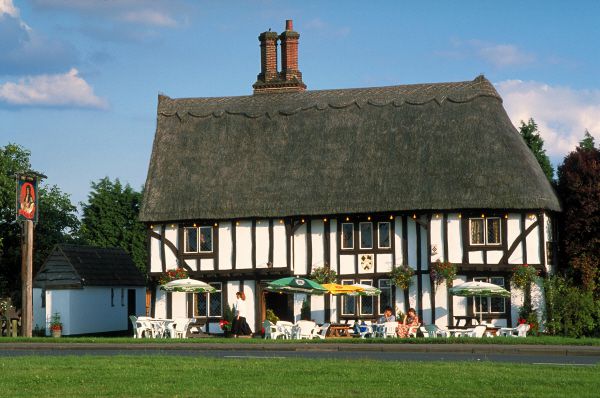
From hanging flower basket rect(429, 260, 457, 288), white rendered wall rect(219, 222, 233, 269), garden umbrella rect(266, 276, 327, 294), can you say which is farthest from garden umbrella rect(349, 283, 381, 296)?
white rendered wall rect(219, 222, 233, 269)

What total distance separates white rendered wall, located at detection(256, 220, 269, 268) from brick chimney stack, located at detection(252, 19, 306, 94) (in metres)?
8.56

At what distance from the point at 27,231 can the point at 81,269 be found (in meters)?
9.49

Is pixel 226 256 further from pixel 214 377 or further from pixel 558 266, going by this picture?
pixel 214 377

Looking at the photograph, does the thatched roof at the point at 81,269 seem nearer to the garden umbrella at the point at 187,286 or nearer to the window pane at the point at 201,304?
the window pane at the point at 201,304

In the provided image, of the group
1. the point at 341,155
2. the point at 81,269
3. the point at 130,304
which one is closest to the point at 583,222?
the point at 341,155

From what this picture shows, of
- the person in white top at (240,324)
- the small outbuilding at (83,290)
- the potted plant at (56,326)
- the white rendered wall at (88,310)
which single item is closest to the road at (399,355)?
the person in white top at (240,324)

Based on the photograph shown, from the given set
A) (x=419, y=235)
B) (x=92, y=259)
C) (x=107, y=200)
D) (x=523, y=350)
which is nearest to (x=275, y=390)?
(x=523, y=350)

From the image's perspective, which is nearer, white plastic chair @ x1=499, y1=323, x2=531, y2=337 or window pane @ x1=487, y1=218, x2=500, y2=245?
white plastic chair @ x1=499, y1=323, x2=531, y2=337

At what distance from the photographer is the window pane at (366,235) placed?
151 ft

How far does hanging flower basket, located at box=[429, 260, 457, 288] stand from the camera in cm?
4347

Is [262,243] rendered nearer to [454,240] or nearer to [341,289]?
[341,289]

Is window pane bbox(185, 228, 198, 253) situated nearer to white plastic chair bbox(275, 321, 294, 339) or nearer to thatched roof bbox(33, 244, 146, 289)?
thatched roof bbox(33, 244, 146, 289)

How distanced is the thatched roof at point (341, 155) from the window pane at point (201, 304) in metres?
3.59

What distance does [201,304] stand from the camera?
156 ft
